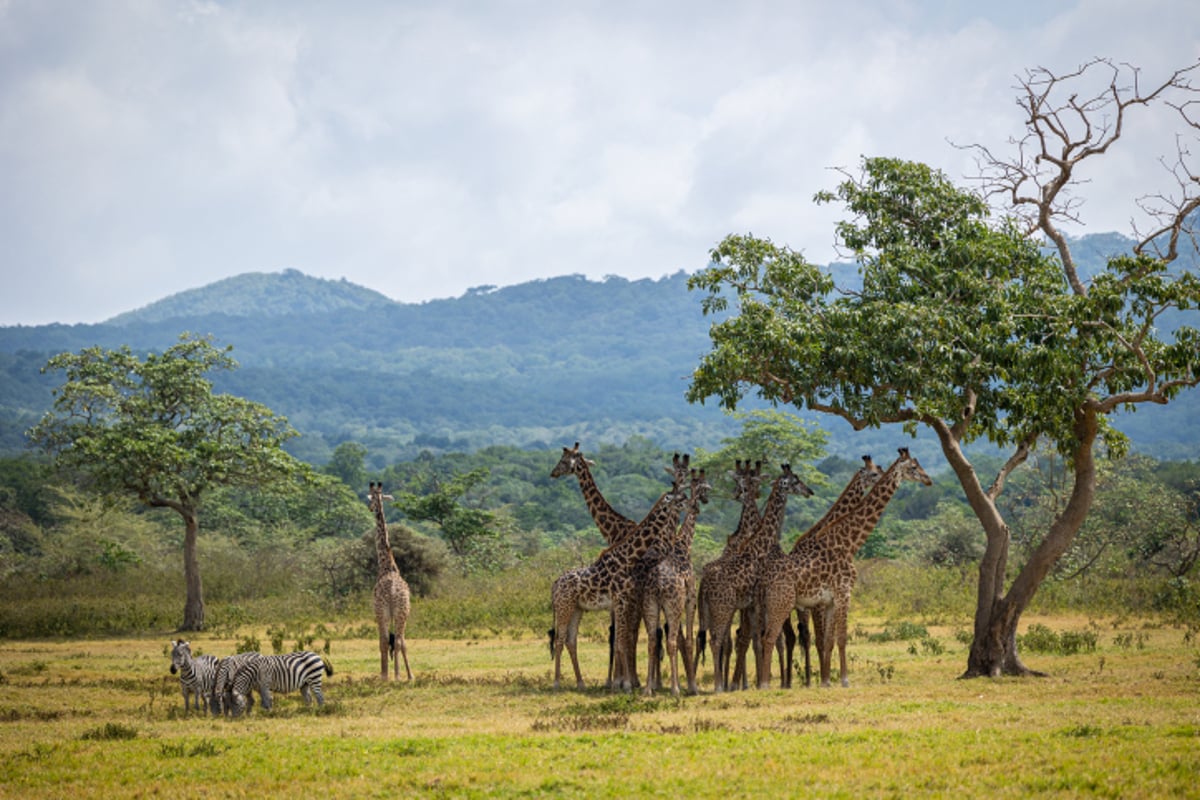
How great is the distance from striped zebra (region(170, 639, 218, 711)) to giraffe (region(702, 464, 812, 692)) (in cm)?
603

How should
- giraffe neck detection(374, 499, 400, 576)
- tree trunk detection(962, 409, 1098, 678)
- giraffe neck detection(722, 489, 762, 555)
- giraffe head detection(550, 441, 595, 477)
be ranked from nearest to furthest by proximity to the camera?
giraffe neck detection(722, 489, 762, 555) → tree trunk detection(962, 409, 1098, 678) → giraffe head detection(550, 441, 595, 477) → giraffe neck detection(374, 499, 400, 576)

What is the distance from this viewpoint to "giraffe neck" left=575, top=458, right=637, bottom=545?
15891 mm

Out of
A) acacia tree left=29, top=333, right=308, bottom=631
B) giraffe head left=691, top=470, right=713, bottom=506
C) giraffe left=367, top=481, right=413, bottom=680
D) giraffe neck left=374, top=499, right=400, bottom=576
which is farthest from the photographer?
acacia tree left=29, top=333, right=308, bottom=631

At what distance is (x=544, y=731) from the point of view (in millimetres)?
11352

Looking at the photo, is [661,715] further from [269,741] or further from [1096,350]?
[1096,350]

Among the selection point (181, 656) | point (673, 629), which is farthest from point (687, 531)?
point (181, 656)

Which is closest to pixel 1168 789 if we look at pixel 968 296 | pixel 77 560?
pixel 968 296

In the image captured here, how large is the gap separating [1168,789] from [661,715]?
545 centimetres

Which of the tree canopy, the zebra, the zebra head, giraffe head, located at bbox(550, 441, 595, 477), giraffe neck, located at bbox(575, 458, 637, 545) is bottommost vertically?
the zebra

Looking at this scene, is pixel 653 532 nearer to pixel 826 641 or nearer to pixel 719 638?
pixel 719 638

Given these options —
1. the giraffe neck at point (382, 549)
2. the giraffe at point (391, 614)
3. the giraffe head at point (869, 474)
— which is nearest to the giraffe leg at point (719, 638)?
the giraffe head at point (869, 474)

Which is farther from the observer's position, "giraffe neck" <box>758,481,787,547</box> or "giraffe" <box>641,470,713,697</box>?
"giraffe neck" <box>758,481,787,547</box>

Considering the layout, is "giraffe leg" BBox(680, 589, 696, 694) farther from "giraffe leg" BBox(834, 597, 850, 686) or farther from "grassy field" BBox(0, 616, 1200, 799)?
"giraffe leg" BBox(834, 597, 850, 686)

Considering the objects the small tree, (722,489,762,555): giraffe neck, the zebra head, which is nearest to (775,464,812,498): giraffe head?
(722,489,762,555): giraffe neck
